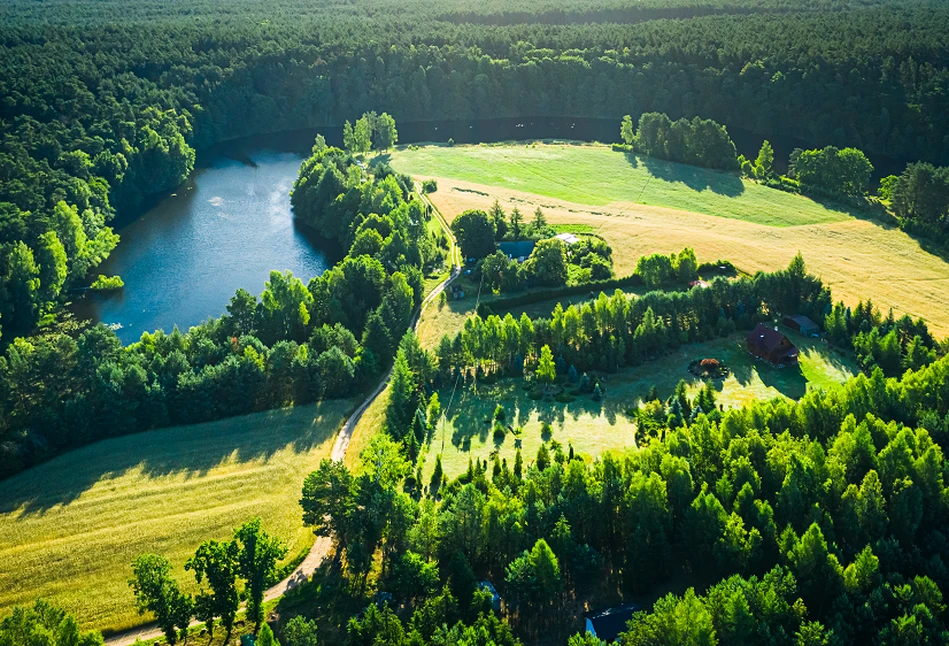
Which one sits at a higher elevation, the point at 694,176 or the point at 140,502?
the point at 694,176

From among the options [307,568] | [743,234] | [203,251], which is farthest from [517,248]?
[307,568]

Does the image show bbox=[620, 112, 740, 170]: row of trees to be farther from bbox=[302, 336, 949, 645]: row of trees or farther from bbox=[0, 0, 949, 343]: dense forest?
bbox=[302, 336, 949, 645]: row of trees

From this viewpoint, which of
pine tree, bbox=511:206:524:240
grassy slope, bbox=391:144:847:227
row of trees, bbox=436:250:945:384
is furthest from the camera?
grassy slope, bbox=391:144:847:227

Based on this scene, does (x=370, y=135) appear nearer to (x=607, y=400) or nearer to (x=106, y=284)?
(x=106, y=284)

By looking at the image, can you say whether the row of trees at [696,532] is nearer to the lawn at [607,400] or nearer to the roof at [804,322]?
the lawn at [607,400]

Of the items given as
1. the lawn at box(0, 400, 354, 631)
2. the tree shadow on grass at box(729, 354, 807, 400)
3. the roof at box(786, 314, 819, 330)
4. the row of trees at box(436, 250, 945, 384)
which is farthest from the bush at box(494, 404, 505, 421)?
the roof at box(786, 314, 819, 330)

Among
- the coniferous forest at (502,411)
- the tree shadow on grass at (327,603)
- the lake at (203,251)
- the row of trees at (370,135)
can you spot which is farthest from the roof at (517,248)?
the row of trees at (370,135)
